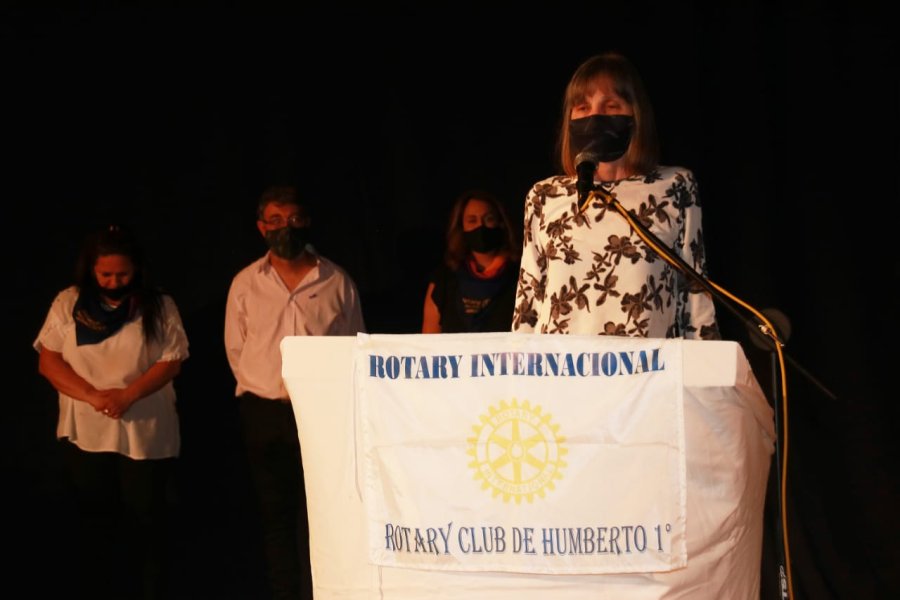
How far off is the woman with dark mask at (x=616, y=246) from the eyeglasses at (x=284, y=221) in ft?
6.94

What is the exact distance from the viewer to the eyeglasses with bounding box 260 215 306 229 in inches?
176

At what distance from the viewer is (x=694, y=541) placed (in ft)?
5.93

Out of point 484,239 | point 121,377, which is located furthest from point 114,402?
point 484,239

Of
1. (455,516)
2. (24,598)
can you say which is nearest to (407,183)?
(24,598)

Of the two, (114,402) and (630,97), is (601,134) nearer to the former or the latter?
(630,97)

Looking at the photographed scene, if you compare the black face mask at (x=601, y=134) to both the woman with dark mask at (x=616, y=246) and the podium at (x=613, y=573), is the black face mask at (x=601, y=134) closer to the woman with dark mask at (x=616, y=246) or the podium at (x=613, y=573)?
the woman with dark mask at (x=616, y=246)

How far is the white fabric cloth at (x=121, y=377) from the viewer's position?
413 cm

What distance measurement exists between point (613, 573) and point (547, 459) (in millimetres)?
225

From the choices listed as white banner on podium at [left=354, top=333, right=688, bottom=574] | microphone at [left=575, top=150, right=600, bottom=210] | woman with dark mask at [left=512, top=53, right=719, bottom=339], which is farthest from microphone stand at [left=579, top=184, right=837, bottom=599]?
woman with dark mask at [left=512, top=53, right=719, bottom=339]

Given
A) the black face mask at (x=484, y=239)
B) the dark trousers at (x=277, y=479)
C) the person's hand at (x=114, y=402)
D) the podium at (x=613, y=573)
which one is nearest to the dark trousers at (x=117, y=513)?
the person's hand at (x=114, y=402)

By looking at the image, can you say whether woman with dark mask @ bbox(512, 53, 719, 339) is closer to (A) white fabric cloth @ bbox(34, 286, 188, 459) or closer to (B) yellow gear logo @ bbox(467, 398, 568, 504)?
(B) yellow gear logo @ bbox(467, 398, 568, 504)

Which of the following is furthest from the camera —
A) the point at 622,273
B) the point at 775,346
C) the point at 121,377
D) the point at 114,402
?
the point at 121,377

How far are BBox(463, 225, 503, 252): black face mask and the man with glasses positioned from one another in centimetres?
53

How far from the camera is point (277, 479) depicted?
4281 mm
